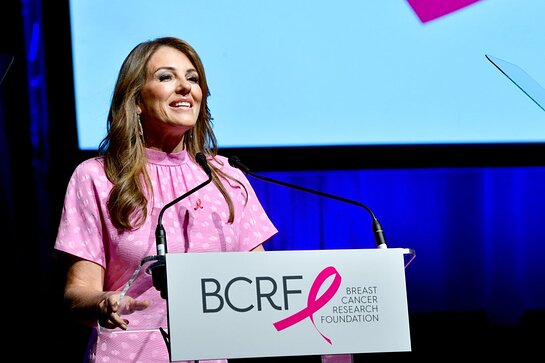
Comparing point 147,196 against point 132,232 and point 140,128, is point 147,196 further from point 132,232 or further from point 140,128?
point 140,128

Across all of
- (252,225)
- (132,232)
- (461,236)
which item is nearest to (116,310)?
(132,232)

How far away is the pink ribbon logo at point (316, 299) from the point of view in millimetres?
1543

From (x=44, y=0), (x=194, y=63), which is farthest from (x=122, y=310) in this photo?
(x=44, y=0)

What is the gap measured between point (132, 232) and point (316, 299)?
0.52 metres

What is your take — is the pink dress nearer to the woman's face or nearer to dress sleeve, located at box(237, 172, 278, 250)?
dress sleeve, located at box(237, 172, 278, 250)

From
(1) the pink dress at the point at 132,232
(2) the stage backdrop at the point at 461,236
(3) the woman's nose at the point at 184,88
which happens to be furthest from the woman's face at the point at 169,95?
(2) the stage backdrop at the point at 461,236

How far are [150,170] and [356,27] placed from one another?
1470 millimetres

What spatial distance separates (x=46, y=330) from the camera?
3.29 m

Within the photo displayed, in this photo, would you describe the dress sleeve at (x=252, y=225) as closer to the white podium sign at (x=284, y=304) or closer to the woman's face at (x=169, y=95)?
the woman's face at (x=169, y=95)

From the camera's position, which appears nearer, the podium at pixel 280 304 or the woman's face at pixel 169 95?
the podium at pixel 280 304

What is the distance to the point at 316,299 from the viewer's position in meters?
1.57

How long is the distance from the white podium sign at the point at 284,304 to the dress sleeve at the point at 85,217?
452mm

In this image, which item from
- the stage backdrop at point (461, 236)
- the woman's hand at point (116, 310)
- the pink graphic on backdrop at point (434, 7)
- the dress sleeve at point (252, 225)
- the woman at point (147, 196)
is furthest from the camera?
the stage backdrop at point (461, 236)

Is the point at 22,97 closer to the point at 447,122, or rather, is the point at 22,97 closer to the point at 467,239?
the point at 447,122
